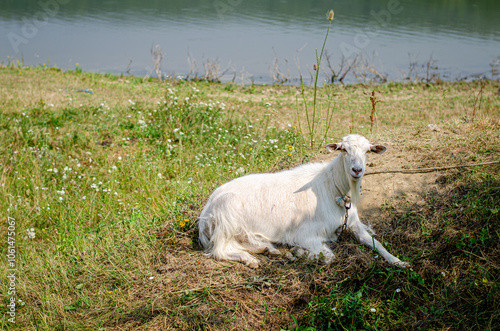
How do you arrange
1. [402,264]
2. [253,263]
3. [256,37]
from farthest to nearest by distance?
[256,37]
[253,263]
[402,264]

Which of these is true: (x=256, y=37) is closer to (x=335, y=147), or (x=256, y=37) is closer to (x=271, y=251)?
(x=335, y=147)

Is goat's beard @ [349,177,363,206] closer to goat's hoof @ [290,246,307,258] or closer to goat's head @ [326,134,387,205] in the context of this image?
goat's head @ [326,134,387,205]

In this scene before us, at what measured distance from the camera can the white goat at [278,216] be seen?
4250mm

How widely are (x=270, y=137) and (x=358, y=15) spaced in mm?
23073

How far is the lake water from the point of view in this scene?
16391 millimetres

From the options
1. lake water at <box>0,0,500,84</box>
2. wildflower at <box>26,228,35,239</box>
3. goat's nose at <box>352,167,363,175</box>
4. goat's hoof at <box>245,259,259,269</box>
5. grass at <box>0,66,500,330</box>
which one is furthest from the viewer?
lake water at <box>0,0,500,84</box>

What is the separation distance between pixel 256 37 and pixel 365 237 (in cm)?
1945

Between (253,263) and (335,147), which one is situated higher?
(335,147)

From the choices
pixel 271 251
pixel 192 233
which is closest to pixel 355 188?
pixel 271 251

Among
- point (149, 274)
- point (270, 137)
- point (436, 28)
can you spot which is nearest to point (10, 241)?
point (149, 274)

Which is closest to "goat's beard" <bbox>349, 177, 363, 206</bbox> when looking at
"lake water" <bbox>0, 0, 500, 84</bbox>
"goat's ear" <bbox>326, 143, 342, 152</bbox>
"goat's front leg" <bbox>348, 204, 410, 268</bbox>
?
"goat's front leg" <bbox>348, 204, 410, 268</bbox>

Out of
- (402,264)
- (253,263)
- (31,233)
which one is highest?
(402,264)

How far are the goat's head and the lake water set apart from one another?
8.00m

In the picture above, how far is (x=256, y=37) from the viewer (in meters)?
22.1
